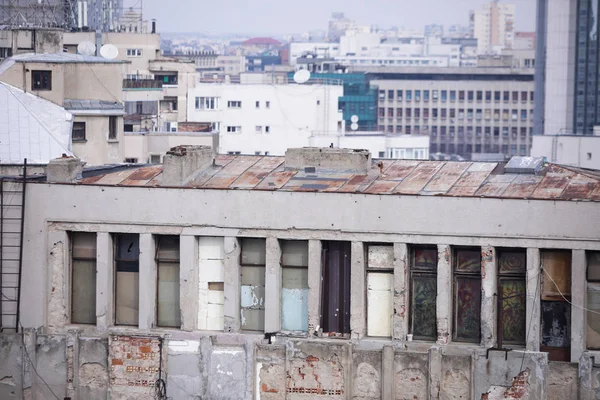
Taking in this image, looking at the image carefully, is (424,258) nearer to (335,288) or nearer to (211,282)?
(335,288)

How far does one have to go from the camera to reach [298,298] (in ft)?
138

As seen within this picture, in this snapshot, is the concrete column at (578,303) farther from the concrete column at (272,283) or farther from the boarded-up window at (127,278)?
the boarded-up window at (127,278)

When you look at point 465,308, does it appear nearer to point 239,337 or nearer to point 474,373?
point 474,373

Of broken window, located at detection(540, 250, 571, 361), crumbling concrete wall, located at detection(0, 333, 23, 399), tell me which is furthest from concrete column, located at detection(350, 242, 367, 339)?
crumbling concrete wall, located at detection(0, 333, 23, 399)

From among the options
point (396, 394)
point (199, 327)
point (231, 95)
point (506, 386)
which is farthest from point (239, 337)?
point (231, 95)

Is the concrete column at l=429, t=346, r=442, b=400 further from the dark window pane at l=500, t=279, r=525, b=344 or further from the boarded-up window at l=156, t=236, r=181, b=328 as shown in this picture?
the boarded-up window at l=156, t=236, r=181, b=328

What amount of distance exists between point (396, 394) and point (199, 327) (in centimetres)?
554

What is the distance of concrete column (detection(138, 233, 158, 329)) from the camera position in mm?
42344

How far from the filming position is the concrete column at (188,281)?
4209cm

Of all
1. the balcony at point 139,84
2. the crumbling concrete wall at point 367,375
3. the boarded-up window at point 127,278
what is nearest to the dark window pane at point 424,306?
the crumbling concrete wall at point 367,375

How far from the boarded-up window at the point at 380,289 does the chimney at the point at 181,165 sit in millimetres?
5712

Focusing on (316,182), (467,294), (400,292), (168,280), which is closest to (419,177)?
(316,182)

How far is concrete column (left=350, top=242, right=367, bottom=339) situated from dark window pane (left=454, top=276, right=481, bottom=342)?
7.70 feet

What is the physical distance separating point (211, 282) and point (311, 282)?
9.13ft
